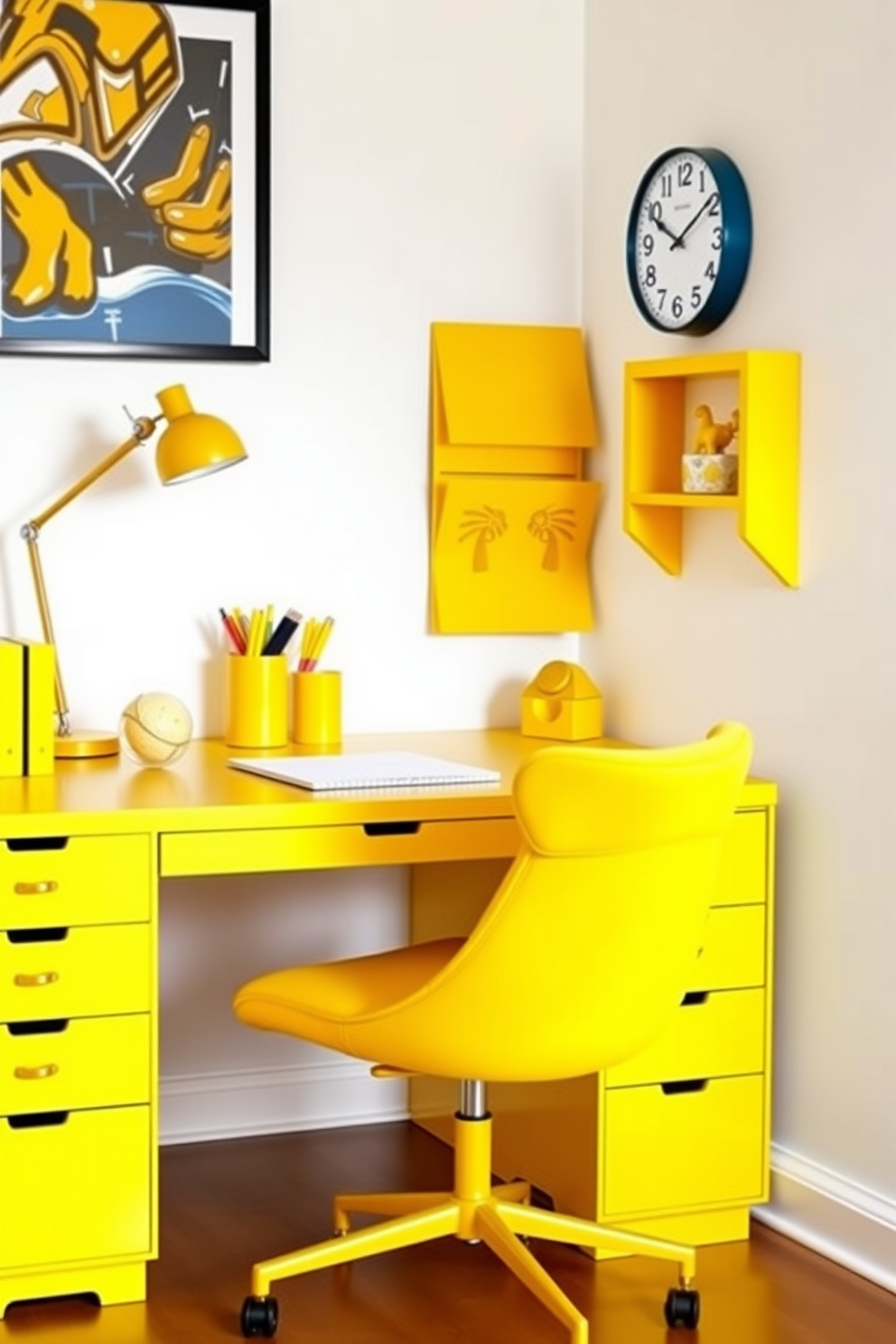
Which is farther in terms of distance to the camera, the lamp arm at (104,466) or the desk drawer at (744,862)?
the lamp arm at (104,466)

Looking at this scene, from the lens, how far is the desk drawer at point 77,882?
2.75 metres

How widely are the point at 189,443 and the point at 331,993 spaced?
3.00ft

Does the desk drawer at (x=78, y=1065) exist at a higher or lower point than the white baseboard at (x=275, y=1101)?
higher

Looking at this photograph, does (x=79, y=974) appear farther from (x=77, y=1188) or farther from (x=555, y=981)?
(x=555, y=981)

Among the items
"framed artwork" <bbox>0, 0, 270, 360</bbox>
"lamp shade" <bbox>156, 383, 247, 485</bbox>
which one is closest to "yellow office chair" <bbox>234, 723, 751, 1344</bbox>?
"lamp shade" <bbox>156, 383, 247, 485</bbox>

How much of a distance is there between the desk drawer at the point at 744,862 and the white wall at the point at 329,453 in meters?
0.78

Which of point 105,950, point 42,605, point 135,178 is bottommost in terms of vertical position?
point 105,950

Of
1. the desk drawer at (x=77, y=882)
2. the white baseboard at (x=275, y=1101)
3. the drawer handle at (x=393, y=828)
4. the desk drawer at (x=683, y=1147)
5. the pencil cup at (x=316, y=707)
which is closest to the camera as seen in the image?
the desk drawer at (x=77, y=882)

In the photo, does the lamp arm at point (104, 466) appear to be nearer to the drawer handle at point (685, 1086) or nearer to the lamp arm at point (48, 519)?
the lamp arm at point (48, 519)

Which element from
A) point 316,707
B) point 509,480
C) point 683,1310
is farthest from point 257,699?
point 683,1310

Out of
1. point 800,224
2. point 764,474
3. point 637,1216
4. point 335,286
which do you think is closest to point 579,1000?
point 637,1216

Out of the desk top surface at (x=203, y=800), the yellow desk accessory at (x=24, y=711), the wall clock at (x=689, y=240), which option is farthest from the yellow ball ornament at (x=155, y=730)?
the wall clock at (x=689, y=240)

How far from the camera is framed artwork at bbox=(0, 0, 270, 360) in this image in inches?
133

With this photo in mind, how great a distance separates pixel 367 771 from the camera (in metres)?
3.09
